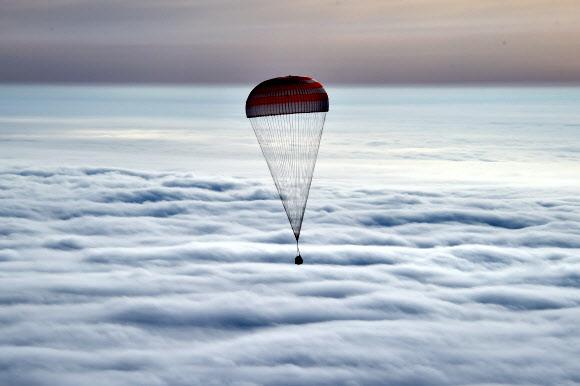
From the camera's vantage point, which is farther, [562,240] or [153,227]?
[153,227]

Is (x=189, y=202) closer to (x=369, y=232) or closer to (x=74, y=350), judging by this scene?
(x=369, y=232)

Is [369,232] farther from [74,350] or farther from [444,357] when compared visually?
[74,350]

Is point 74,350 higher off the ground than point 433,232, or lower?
lower

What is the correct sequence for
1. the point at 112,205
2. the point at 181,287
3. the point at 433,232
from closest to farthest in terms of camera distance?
the point at 181,287 < the point at 433,232 < the point at 112,205

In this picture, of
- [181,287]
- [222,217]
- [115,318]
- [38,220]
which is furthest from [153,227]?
[115,318]

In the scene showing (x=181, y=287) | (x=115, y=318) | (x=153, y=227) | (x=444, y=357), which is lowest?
(x=444, y=357)

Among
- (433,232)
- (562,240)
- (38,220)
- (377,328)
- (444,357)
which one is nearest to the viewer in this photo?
(444,357)
